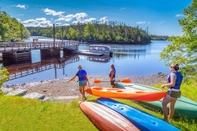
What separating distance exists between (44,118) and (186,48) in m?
9.32

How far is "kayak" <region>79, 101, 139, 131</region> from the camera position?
541 cm

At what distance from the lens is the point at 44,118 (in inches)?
263

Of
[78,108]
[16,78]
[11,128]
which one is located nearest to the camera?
[11,128]

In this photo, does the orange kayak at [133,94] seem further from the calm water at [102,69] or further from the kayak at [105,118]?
the calm water at [102,69]

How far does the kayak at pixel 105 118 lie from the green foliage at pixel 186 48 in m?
6.93

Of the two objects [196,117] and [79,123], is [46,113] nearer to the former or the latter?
[79,123]

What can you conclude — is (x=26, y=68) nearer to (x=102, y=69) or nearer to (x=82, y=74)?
(x=102, y=69)

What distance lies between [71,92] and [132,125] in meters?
10.2

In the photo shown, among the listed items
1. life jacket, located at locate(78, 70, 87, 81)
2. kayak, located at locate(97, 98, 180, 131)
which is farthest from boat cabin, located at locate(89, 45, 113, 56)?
kayak, located at locate(97, 98, 180, 131)

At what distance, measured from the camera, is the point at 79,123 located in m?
6.36

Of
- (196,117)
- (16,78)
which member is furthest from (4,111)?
(16,78)

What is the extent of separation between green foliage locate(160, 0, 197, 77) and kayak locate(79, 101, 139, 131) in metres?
6.93

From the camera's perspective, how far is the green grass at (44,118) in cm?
604

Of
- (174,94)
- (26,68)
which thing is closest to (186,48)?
(174,94)
